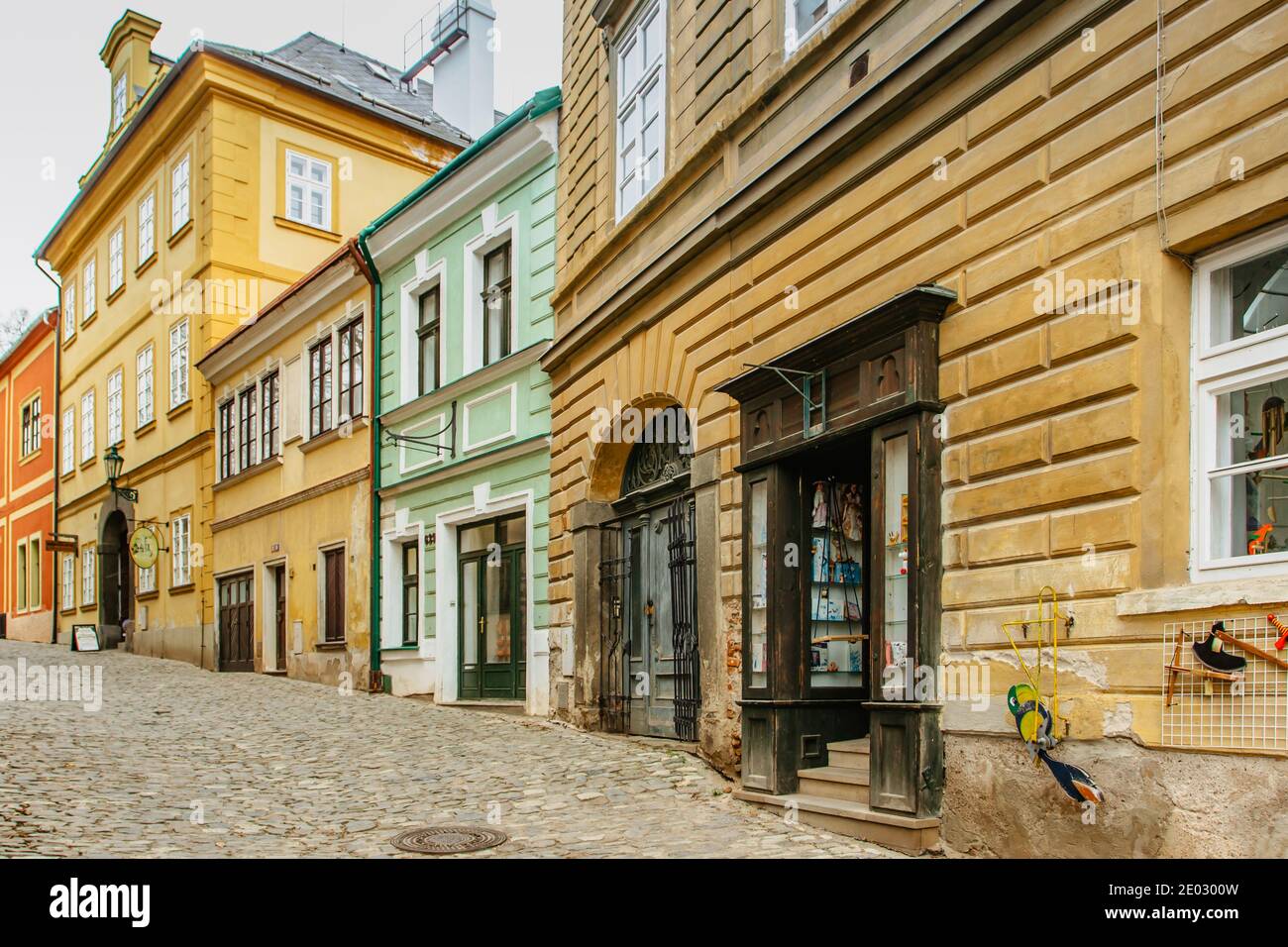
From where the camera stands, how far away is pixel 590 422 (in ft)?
42.0

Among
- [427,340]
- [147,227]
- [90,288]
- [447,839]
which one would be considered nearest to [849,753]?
[447,839]

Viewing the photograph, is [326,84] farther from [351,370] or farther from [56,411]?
[56,411]

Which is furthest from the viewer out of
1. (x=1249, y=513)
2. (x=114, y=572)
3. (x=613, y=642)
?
(x=114, y=572)

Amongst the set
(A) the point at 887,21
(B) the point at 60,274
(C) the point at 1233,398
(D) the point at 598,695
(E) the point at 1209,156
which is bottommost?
(D) the point at 598,695

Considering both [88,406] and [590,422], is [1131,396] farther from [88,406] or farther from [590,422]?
[88,406]

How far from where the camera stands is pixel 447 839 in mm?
8016

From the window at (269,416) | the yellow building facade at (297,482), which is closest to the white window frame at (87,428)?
the yellow building facade at (297,482)

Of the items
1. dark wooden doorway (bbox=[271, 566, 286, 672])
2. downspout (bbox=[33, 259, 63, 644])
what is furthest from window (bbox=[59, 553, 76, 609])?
dark wooden doorway (bbox=[271, 566, 286, 672])

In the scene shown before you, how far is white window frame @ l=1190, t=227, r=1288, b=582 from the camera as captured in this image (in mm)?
5531

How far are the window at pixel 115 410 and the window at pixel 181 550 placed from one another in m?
4.12

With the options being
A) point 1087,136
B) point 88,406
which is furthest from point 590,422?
point 88,406

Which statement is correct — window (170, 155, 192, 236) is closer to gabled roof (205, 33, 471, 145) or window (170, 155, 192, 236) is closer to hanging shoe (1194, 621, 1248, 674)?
gabled roof (205, 33, 471, 145)

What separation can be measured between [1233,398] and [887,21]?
3.63 m

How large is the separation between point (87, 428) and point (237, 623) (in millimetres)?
11318
